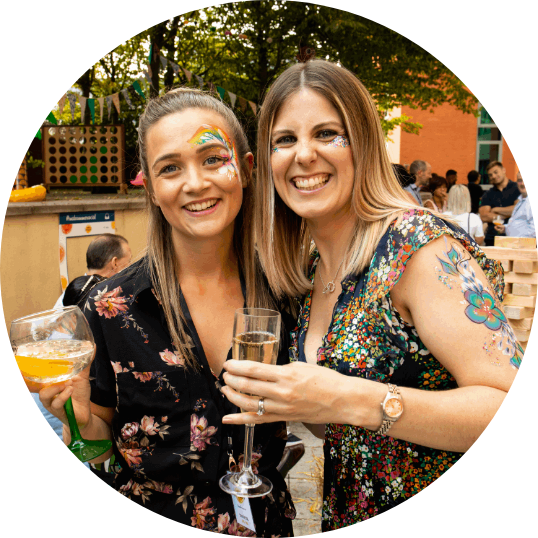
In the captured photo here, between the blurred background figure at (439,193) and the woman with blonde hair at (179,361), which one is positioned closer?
the woman with blonde hair at (179,361)

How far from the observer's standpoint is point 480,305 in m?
1.55

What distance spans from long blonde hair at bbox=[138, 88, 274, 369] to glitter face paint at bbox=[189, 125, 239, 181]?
0.12 metres

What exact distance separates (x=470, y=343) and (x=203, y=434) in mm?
1032

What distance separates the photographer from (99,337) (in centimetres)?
199

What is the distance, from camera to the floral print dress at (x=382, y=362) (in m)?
1.71

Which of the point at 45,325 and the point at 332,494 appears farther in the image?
the point at 332,494

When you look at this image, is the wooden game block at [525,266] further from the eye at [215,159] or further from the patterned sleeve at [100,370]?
the patterned sleeve at [100,370]

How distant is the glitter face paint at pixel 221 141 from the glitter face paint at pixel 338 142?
438mm

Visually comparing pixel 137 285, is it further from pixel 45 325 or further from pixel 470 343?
pixel 470 343

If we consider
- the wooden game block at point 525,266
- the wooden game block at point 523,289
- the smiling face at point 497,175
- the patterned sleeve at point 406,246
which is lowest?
the wooden game block at point 523,289

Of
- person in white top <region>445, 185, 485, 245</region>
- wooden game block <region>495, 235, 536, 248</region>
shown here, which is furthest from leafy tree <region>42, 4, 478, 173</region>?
wooden game block <region>495, 235, 536, 248</region>

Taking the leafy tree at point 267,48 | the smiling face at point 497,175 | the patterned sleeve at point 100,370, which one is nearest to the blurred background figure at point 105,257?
the patterned sleeve at point 100,370

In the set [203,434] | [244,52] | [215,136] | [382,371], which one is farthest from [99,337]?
[244,52]

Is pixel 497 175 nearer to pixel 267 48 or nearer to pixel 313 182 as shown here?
pixel 267 48
